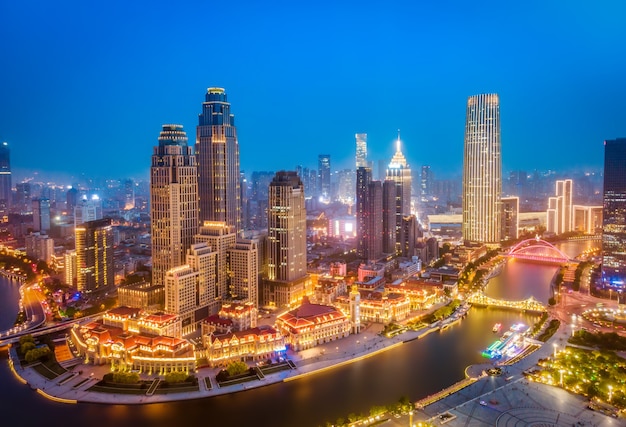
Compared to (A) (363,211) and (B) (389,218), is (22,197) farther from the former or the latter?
(B) (389,218)

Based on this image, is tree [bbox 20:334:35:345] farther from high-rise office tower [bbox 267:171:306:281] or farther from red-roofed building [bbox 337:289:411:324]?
red-roofed building [bbox 337:289:411:324]

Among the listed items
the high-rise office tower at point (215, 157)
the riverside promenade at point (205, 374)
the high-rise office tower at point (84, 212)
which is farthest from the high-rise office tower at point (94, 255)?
the high-rise office tower at point (84, 212)

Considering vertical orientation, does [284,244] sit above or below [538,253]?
above

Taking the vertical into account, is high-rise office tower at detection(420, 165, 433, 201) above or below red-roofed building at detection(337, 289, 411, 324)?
above

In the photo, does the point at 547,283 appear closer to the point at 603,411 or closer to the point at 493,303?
the point at 493,303

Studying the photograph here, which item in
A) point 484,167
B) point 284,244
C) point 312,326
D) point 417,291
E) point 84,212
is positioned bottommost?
point 312,326

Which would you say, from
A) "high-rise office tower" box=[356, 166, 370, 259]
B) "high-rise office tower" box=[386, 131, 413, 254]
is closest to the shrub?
"high-rise office tower" box=[356, 166, 370, 259]

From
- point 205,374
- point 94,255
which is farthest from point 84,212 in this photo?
point 205,374
